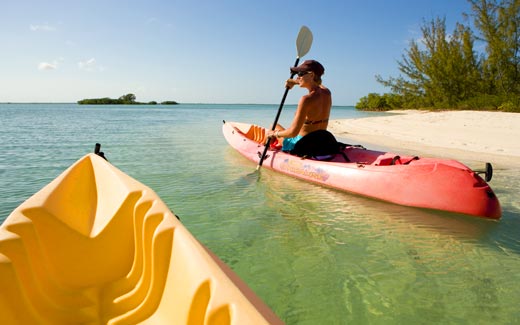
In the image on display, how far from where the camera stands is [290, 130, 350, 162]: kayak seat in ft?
19.1

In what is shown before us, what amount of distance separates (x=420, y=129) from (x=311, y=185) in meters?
10.00

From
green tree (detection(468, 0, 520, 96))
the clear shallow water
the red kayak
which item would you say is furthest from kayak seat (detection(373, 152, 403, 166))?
green tree (detection(468, 0, 520, 96))

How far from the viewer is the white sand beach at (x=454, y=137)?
8.60 m

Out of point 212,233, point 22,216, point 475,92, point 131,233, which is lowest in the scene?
point 212,233

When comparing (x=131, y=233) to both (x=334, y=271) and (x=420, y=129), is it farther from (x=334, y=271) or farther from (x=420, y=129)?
(x=420, y=129)

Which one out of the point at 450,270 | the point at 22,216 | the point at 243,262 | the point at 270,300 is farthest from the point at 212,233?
the point at 450,270

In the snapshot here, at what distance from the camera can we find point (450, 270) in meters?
2.92

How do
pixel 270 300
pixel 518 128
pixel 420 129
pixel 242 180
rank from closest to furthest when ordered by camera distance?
pixel 270 300 → pixel 242 180 → pixel 518 128 → pixel 420 129

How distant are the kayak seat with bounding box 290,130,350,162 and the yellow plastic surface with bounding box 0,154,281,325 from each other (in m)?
3.84

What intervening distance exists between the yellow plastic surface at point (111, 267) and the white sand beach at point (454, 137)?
26.3 ft

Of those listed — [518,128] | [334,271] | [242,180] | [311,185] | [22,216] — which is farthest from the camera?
[518,128]

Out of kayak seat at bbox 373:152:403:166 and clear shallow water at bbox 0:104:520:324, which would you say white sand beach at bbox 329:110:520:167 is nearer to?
clear shallow water at bbox 0:104:520:324

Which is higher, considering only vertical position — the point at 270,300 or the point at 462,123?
the point at 462,123

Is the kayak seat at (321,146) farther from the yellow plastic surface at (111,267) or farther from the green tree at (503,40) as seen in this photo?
the green tree at (503,40)
